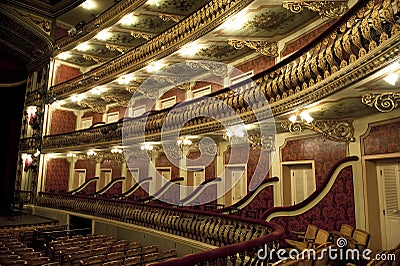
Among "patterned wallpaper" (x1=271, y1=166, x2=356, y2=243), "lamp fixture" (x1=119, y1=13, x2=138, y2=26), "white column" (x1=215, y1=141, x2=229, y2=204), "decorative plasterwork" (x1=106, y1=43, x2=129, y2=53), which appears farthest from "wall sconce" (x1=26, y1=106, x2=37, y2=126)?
"patterned wallpaper" (x1=271, y1=166, x2=356, y2=243)

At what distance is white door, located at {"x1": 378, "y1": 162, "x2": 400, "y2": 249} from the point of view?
6.08m

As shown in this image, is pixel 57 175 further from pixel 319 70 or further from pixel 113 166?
pixel 319 70

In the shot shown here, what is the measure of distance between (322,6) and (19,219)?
45.3 ft

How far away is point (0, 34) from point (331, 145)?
18060 millimetres

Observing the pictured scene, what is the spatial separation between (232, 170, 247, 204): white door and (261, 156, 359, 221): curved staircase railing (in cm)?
332

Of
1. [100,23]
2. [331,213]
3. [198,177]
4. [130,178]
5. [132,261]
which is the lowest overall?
[132,261]

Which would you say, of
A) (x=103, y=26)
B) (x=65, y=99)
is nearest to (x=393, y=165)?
(x=103, y=26)

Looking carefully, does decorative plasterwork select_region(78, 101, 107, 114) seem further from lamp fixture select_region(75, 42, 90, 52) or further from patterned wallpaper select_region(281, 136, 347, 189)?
patterned wallpaper select_region(281, 136, 347, 189)

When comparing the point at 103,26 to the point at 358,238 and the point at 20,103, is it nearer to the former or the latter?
the point at 20,103

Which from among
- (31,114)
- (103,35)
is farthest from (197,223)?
(31,114)

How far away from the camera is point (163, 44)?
10.8 m

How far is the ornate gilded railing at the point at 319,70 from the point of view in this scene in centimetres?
376

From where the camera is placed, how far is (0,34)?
17.2 meters

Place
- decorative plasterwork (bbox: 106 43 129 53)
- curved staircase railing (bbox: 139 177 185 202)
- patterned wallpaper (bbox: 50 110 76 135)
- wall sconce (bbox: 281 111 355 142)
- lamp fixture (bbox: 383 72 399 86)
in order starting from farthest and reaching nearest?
patterned wallpaper (bbox: 50 110 76 135)
decorative plasterwork (bbox: 106 43 129 53)
curved staircase railing (bbox: 139 177 185 202)
wall sconce (bbox: 281 111 355 142)
lamp fixture (bbox: 383 72 399 86)
